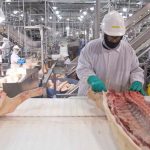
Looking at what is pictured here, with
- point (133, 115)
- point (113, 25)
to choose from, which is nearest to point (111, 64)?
point (113, 25)

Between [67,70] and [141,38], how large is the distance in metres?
2.55

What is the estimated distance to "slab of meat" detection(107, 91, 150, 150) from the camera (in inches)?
41.9

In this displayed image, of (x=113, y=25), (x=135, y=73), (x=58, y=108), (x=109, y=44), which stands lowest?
(x=58, y=108)

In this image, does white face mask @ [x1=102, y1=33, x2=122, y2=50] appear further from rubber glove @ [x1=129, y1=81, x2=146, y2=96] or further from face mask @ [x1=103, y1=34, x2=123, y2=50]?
rubber glove @ [x1=129, y1=81, x2=146, y2=96]

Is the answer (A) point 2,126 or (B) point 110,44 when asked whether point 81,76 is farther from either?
(A) point 2,126

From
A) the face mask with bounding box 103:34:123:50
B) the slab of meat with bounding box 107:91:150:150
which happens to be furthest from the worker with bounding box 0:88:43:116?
the face mask with bounding box 103:34:123:50

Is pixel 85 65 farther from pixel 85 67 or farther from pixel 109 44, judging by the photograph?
pixel 109 44

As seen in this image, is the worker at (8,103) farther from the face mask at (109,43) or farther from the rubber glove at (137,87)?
the face mask at (109,43)

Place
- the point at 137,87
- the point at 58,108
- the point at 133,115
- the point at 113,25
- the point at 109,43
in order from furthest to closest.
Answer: the point at 109,43 → the point at 113,25 → the point at 137,87 → the point at 58,108 → the point at 133,115

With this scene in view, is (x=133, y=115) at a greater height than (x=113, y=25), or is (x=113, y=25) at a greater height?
(x=113, y=25)

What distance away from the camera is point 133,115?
144 centimetres

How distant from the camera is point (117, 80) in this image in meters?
2.41

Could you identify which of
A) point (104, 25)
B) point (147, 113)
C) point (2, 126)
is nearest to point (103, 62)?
point (104, 25)

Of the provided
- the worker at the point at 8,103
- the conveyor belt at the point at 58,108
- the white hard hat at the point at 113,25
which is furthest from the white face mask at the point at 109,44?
the worker at the point at 8,103
